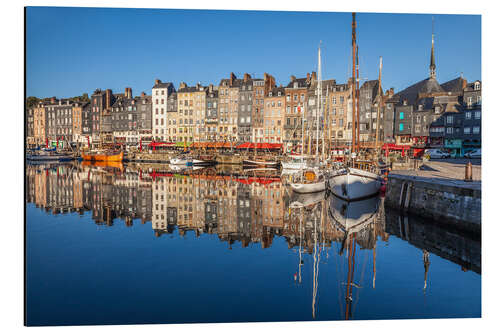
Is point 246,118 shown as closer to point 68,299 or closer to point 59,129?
point 59,129

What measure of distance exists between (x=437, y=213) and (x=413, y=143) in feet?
109

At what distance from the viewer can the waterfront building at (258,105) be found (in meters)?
51.8

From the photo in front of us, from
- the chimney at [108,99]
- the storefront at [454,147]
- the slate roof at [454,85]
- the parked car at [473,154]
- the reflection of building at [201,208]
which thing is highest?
the chimney at [108,99]

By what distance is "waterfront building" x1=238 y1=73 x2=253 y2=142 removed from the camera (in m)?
52.3

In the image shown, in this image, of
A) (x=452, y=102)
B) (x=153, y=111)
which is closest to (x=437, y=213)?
(x=452, y=102)

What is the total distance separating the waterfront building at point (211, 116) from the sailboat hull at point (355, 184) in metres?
39.0

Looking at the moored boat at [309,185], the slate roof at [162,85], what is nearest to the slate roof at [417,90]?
the slate roof at [162,85]

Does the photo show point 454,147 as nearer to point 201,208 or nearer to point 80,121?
point 201,208

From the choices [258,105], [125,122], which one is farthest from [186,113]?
[125,122]

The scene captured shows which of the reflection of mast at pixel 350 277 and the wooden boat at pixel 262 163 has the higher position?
the wooden boat at pixel 262 163

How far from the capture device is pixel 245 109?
52.6 metres

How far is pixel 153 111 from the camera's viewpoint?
6000 cm

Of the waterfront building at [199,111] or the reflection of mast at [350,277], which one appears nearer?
the reflection of mast at [350,277]

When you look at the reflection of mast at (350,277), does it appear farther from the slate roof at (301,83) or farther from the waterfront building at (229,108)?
the waterfront building at (229,108)
